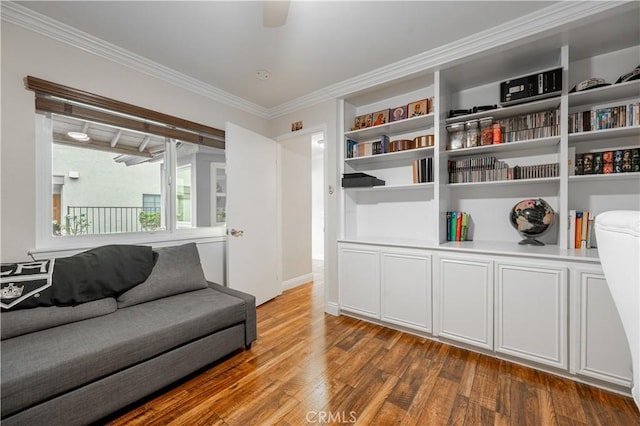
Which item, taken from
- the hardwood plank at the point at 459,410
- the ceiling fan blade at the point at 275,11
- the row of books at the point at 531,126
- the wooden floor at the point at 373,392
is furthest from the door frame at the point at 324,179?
the row of books at the point at 531,126

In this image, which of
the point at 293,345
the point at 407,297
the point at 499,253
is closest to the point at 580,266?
the point at 499,253

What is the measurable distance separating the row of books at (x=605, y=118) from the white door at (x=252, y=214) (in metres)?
2.94

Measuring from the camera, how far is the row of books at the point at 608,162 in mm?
1799

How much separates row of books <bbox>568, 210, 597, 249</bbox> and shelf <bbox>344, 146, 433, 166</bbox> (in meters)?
1.20

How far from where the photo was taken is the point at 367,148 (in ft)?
9.38

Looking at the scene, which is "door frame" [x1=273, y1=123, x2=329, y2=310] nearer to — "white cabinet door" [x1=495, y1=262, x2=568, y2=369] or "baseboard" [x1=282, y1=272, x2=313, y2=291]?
"baseboard" [x1=282, y1=272, x2=313, y2=291]

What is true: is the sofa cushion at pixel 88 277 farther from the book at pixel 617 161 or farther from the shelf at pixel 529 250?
the book at pixel 617 161

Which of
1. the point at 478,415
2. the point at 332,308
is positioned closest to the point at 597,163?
the point at 478,415

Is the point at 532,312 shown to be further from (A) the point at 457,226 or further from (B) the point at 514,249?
(A) the point at 457,226

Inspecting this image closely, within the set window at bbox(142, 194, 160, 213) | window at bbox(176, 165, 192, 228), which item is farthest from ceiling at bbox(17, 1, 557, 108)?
window at bbox(142, 194, 160, 213)

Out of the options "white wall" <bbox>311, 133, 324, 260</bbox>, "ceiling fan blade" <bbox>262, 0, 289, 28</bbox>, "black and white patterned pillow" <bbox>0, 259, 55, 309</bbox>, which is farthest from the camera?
"white wall" <bbox>311, 133, 324, 260</bbox>

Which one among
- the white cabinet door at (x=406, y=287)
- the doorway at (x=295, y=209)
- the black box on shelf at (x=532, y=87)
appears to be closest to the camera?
the black box on shelf at (x=532, y=87)

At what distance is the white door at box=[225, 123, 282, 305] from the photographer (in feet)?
9.43

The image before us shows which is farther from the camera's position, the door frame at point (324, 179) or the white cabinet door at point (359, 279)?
the door frame at point (324, 179)
